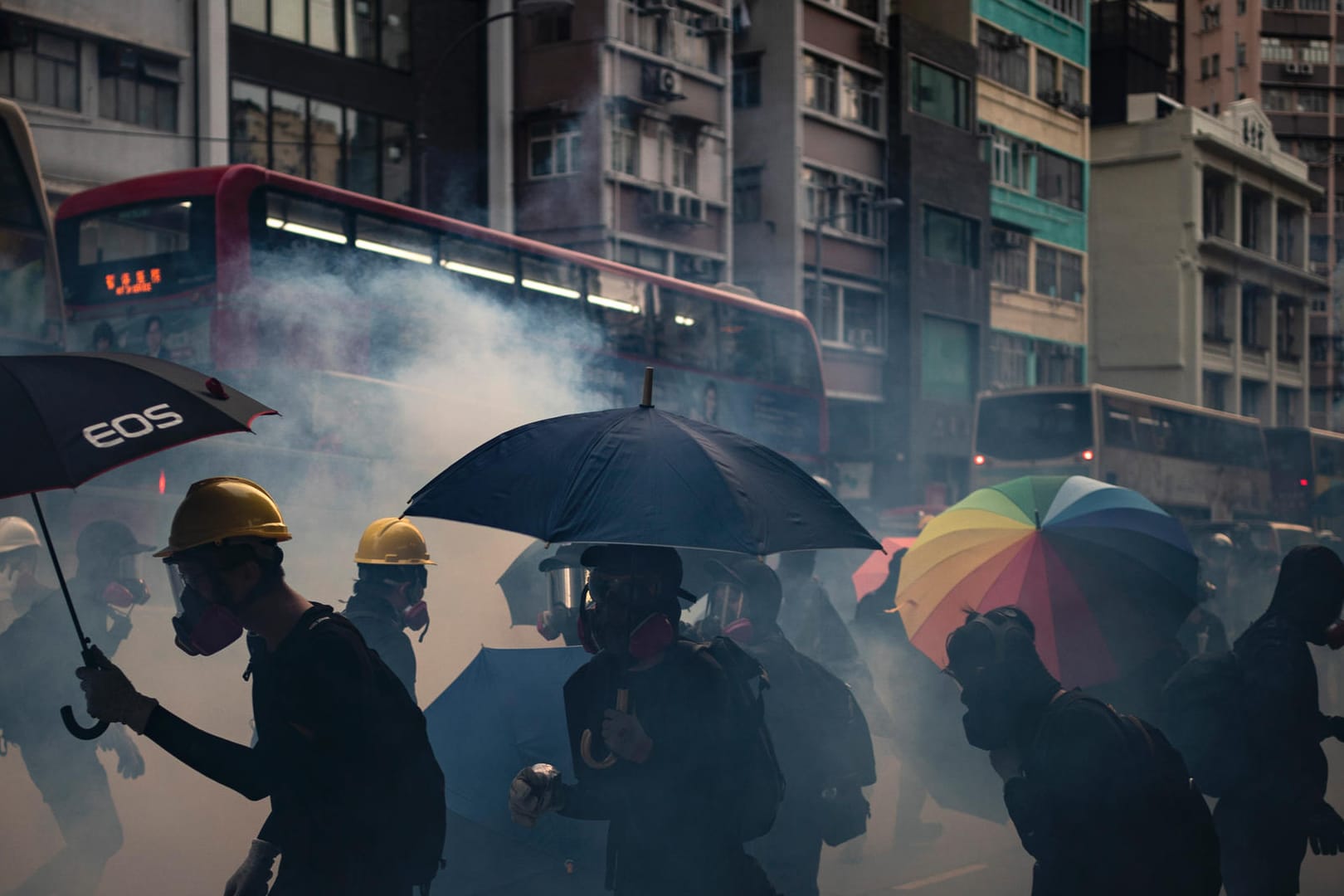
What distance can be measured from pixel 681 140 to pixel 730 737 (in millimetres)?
30319

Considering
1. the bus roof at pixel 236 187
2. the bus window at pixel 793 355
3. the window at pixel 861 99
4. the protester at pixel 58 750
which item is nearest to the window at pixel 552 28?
the window at pixel 861 99

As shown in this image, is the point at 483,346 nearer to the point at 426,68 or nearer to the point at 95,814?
the point at 95,814

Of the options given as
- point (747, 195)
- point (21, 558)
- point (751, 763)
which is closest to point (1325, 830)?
point (751, 763)

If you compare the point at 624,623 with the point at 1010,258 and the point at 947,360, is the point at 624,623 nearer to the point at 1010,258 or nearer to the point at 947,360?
the point at 947,360

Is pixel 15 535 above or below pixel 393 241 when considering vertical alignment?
below

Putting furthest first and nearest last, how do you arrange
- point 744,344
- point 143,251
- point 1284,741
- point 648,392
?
point 744,344, point 143,251, point 1284,741, point 648,392

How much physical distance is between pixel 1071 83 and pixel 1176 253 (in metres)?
7.60

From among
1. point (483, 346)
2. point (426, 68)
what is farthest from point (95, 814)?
point (426, 68)

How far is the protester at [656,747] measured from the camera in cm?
354

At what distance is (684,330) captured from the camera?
59.4 ft

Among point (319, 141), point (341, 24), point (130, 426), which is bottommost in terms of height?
point (130, 426)

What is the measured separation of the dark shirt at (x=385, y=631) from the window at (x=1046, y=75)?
4411 cm

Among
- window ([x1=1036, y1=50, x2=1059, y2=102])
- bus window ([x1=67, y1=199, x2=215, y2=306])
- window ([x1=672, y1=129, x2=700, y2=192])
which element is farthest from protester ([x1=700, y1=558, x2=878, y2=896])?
window ([x1=1036, y1=50, x2=1059, y2=102])

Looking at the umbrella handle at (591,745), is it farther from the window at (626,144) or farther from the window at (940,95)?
the window at (940,95)
